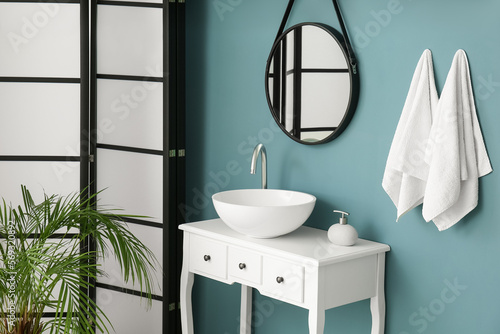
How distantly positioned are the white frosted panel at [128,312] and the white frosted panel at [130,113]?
842mm

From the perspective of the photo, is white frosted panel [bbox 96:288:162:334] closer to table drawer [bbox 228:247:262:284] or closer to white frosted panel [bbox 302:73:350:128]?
table drawer [bbox 228:247:262:284]

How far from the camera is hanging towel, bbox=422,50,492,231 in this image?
2.55 m

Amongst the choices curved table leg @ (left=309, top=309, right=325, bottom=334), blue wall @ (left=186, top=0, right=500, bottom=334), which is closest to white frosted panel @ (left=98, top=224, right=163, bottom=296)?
blue wall @ (left=186, top=0, right=500, bottom=334)

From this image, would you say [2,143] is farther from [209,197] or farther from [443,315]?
[443,315]

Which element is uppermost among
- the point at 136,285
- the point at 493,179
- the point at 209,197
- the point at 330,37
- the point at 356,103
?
the point at 330,37

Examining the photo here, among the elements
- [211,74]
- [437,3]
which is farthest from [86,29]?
[437,3]

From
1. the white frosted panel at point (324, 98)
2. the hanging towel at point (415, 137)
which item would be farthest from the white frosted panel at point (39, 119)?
the hanging towel at point (415, 137)

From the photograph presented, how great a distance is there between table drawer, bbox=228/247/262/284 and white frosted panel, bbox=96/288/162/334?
87 cm

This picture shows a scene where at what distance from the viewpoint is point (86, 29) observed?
11.7ft

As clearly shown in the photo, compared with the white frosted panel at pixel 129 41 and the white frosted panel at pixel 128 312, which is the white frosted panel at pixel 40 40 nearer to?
the white frosted panel at pixel 129 41

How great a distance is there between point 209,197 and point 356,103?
3.63 feet

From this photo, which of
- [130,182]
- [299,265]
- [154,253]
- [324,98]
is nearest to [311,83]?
[324,98]

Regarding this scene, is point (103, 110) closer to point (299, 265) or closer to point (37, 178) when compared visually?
point (37, 178)

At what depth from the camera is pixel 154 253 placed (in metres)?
3.70
